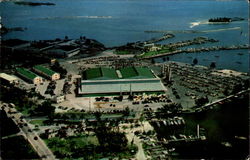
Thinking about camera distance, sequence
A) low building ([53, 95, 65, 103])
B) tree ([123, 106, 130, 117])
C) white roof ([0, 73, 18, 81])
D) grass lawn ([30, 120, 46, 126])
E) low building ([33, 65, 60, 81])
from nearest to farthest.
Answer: grass lawn ([30, 120, 46, 126]) → tree ([123, 106, 130, 117]) → low building ([53, 95, 65, 103]) → white roof ([0, 73, 18, 81]) → low building ([33, 65, 60, 81])

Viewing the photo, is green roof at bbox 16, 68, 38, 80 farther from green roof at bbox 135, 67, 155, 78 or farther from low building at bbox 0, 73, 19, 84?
green roof at bbox 135, 67, 155, 78

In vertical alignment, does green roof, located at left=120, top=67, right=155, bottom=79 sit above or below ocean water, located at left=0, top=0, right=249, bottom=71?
below

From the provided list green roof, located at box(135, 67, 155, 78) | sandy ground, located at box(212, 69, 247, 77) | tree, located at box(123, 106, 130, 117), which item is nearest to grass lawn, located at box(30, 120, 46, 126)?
tree, located at box(123, 106, 130, 117)

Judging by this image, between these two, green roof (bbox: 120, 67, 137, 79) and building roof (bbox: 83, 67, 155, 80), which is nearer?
building roof (bbox: 83, 67, 155, 80)

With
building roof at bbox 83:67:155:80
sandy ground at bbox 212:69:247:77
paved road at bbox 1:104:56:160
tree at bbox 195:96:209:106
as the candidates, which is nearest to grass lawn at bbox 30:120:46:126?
paved road at bbox 1:104:56:160

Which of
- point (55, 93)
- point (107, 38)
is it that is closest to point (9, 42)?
point (107, 38)

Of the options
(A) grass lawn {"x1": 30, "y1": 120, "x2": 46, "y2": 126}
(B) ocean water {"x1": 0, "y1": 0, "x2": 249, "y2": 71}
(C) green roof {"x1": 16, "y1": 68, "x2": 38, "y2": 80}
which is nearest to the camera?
(A) grass lawn {"x1": 30, "y1": 120, "x2": 46, "y2": 126}

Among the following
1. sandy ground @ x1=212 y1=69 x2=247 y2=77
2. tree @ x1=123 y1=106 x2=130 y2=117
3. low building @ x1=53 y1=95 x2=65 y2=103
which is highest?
sandy ground @ x1=212 y1=69 x2=247 y2=77

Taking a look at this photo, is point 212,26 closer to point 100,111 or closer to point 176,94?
point 176,94
